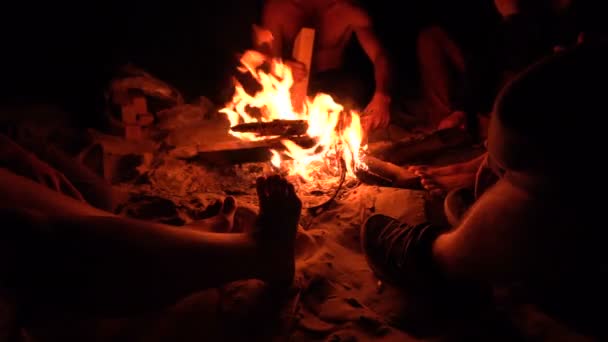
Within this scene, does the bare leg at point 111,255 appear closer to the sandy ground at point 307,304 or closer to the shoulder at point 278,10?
the sandy ground at point 307,304

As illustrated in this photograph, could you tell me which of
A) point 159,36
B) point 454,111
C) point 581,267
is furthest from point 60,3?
point 581,267

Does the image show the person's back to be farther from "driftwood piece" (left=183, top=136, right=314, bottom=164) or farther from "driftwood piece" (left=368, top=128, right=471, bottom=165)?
"driftwood piece" (left=368, top=128, right=471, bottom=165)

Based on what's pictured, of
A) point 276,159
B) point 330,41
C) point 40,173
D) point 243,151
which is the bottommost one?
point 276,159

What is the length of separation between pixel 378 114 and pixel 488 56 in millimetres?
1409

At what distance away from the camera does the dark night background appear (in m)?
5.99

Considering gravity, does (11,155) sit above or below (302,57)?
below

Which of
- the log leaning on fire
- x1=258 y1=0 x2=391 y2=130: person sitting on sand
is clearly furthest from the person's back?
the log leaning on fire

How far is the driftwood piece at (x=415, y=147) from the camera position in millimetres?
4477

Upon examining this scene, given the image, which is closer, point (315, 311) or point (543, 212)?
point (543, 212)

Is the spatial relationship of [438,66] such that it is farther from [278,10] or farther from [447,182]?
[447,182]

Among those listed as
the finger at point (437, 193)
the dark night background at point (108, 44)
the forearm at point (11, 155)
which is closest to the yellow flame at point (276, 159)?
the finger at point (437, 193)

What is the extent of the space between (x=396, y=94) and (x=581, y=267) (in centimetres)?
482

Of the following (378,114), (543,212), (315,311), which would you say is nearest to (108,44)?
(378,114)

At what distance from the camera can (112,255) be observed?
1951 millimetres
